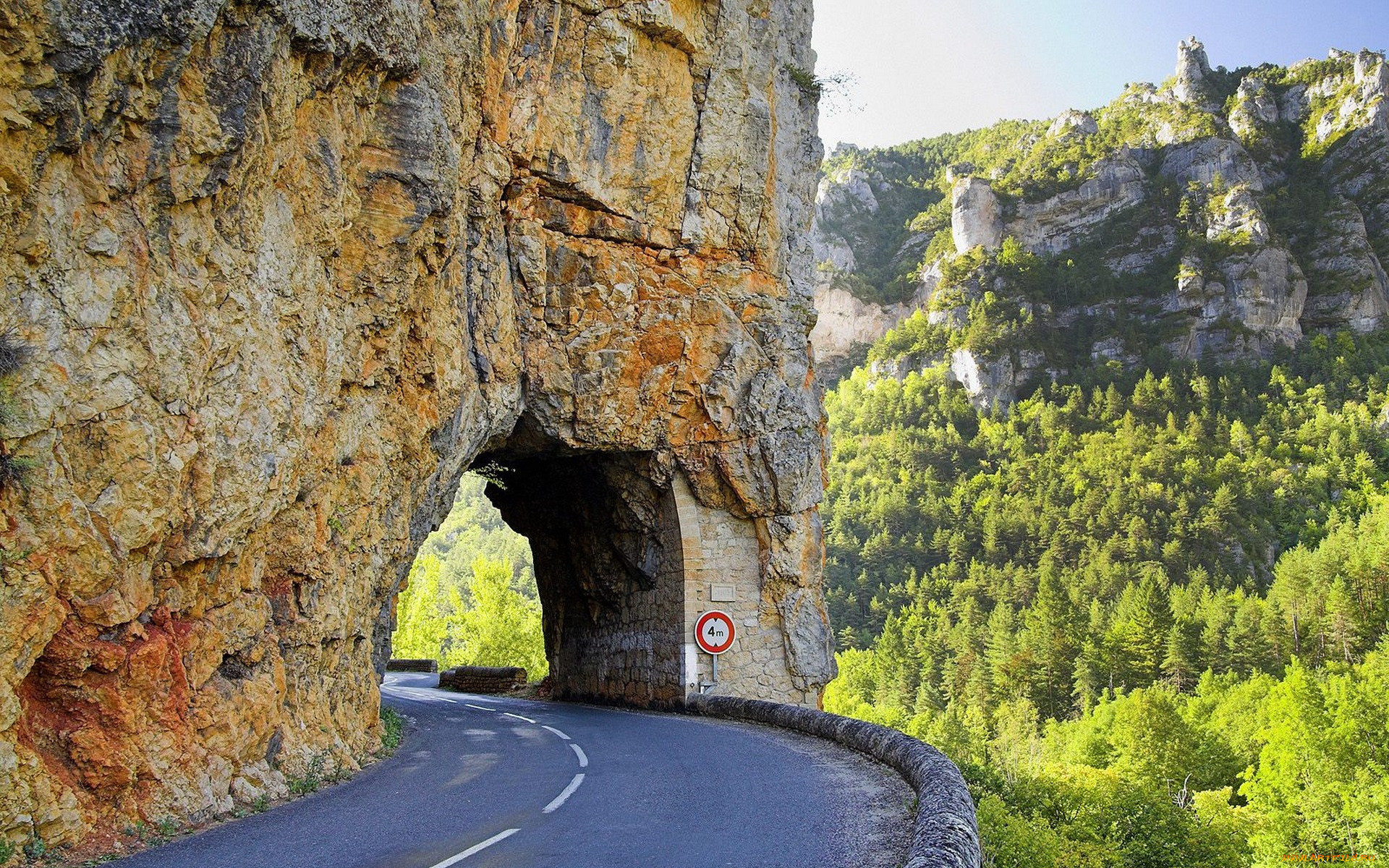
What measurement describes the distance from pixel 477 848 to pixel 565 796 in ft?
7.24

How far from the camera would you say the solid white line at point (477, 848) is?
6328 mm

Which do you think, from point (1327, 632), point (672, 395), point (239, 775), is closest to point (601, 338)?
point (672, 395)

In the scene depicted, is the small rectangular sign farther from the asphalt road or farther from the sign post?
the asphalt road

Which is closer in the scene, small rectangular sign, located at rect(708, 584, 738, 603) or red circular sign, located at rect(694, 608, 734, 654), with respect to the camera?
red circular sign, located at rect(694, 608, 734, 654)

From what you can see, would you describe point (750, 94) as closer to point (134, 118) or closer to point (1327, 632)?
point (134, 118)

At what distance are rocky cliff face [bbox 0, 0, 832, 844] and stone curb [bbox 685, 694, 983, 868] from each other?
16.6ft

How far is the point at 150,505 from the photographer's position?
747 cm

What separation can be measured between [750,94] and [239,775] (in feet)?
47.9

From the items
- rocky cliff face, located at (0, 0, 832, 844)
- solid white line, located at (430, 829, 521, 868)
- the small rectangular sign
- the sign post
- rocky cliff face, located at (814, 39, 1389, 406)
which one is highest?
rocky cliff face, located at (814, 39, 1389, 406)

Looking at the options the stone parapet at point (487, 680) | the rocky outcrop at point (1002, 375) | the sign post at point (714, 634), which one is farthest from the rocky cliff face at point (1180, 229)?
the sign post at point (714, 634)

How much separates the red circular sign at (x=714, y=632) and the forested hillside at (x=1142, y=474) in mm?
5134

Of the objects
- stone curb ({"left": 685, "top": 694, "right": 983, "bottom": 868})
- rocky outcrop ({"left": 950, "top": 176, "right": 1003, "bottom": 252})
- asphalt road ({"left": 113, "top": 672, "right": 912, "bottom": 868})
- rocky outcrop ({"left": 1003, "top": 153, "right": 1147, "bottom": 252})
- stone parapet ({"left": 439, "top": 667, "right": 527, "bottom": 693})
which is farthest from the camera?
rocky outcrop ({"left": 950, "top": 176, "right": 1003, "bottom": 252})

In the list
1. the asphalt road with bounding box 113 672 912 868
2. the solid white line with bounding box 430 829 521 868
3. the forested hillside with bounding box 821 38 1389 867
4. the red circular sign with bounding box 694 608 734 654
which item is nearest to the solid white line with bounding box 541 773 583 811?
the asphalt road with bounding box 113 672 912 868

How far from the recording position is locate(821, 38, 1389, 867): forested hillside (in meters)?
48.3
